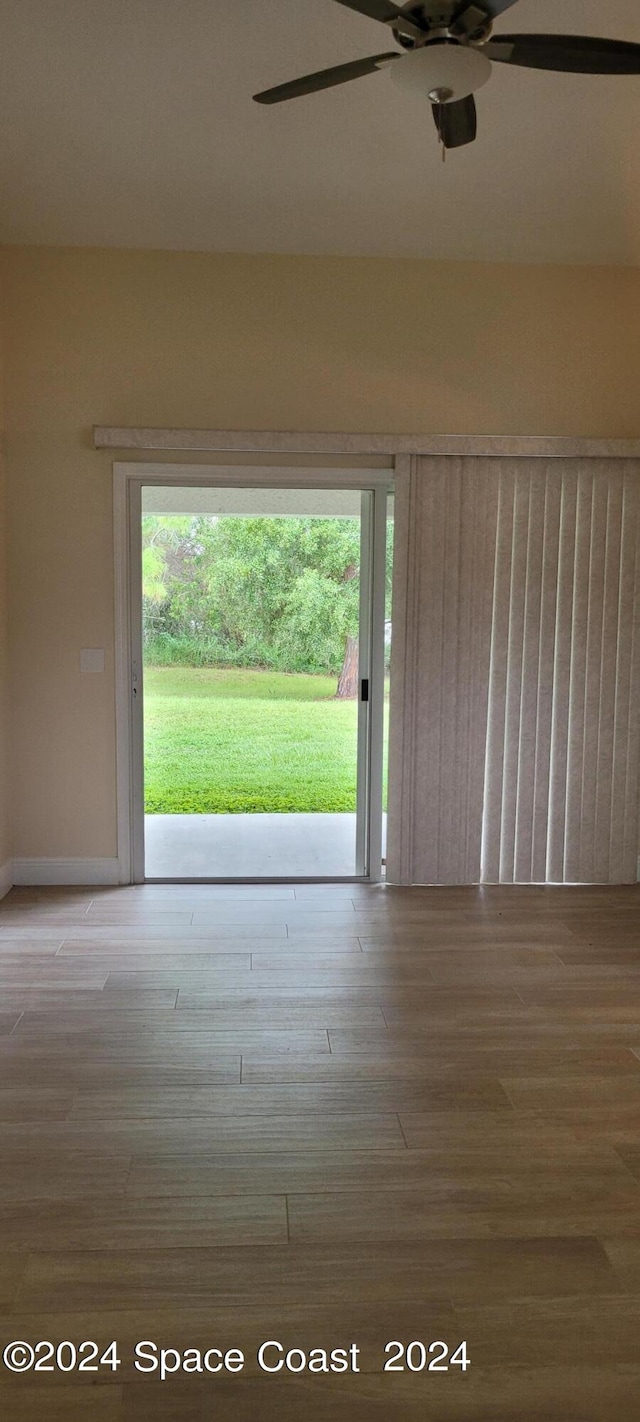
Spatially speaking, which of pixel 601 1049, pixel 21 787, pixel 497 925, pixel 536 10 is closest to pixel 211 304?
pixel 536 10

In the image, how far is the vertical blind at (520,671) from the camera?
4.66 metres

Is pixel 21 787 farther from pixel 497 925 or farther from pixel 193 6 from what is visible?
pixel 193 6

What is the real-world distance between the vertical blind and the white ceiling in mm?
1089

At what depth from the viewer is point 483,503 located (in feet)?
15.2

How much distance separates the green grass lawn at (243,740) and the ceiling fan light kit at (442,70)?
2.91 metres

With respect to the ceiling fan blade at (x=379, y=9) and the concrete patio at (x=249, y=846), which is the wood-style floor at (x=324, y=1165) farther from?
the ceiling fan blade at (x=379, y=9)

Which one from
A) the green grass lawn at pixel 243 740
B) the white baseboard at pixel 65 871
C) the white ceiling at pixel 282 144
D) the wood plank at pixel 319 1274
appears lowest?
the wood plank at pixel 319 1274

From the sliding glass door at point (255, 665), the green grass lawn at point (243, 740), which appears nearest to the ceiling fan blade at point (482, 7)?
the sliding glass door at point (255, 665)

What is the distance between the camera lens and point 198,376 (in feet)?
14.8

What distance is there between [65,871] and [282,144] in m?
3.39

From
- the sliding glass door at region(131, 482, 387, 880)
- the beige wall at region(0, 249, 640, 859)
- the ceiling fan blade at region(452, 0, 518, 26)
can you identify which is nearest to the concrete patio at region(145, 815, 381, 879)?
the sliding glass door at region(131, 482, 387, 880)

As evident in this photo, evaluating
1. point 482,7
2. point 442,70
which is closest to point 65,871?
point 442,70

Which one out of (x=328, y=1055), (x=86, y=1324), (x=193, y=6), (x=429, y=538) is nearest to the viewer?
(x=86, y=1324)

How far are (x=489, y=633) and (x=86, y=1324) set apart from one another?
11.7 ft
